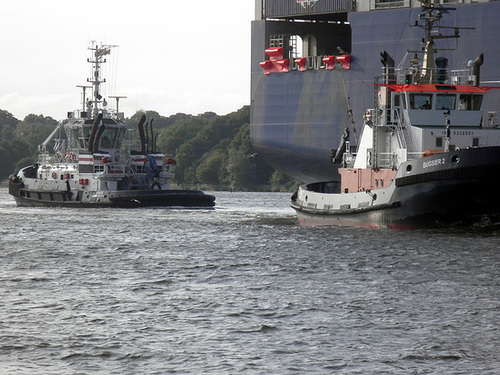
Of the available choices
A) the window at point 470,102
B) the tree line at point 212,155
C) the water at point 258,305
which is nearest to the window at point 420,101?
the window at point 470,102

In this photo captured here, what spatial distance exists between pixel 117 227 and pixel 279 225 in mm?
6597

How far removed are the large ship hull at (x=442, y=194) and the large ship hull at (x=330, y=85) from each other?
18052 millimetres

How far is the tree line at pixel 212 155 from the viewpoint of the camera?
129 metres

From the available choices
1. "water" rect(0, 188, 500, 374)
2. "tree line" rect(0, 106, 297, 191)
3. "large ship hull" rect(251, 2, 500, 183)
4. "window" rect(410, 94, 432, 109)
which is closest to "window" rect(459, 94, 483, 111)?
"window" rect(410, 94, 432, 109)

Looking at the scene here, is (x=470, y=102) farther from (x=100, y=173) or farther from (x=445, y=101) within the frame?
(x=100, y=173)

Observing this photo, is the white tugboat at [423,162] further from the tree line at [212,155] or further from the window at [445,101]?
the tree line at [212,155]

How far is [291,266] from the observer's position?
24.4m

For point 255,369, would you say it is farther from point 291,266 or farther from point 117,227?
point 117,227

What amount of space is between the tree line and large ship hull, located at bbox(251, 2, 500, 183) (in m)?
61.7

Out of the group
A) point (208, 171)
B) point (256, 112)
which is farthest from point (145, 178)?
point (208, 171)

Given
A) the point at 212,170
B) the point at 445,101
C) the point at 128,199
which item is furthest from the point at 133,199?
the point at 212,170

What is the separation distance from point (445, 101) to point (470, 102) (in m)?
0.80

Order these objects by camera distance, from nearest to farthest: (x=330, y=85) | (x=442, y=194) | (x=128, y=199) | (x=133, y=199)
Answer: (x=442, y=194), (x=330, y=85), (x=133, y=199), (x=128, y=199)

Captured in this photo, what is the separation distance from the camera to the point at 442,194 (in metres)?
28.8
